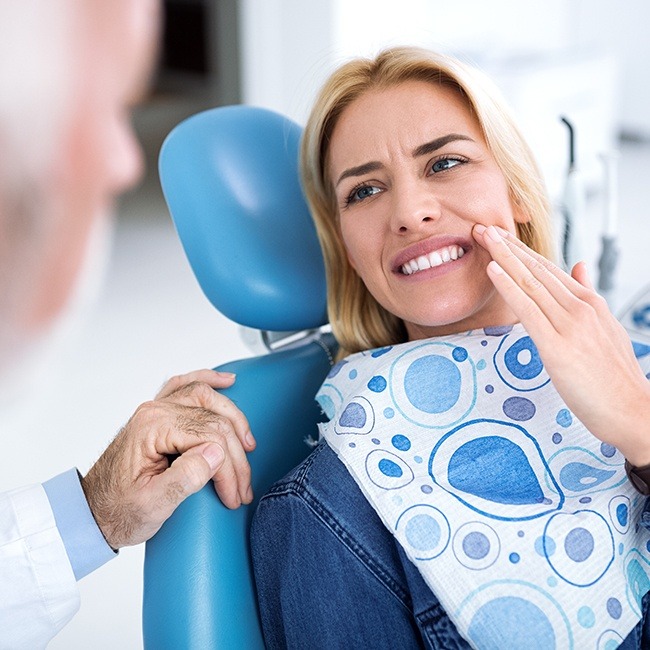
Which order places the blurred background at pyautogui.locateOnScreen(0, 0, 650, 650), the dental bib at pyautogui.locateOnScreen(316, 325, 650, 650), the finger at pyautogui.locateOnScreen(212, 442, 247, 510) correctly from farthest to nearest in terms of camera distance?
the blurred background at pyautogui.locateOnScreen(0, 0, 650, 650), the finger at pyautogui.locateOnScreen(212, 442, 247, 510), the dental bib at pyautogui.locateOnScreen(316, 325, 650, 650)

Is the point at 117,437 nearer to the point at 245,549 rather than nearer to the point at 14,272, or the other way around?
the point at 245,549

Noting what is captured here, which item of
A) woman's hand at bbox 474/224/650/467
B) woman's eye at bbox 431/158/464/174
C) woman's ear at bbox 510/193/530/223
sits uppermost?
woman's eye at bbox 431/158/464/174

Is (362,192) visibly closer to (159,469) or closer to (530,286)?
(530,286)

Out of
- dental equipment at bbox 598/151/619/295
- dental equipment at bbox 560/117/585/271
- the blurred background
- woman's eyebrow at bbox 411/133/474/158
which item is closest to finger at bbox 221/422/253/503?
woman's eyebrow at bbox 411/133/474/158

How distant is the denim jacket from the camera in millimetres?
1012

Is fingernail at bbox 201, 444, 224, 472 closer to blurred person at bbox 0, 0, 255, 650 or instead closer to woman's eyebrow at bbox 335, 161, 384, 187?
blurred person at bbox 0, 0, 255, 650

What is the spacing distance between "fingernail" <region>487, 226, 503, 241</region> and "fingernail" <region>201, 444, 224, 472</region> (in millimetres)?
433

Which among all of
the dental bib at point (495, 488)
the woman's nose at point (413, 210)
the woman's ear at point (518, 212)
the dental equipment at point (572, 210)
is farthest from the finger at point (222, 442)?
the dental equipment at point (572, 210)

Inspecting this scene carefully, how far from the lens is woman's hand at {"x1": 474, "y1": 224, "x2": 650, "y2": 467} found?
975 millimetres

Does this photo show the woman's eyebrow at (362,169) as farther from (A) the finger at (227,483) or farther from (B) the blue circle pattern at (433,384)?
(A) the finger at (227,483)

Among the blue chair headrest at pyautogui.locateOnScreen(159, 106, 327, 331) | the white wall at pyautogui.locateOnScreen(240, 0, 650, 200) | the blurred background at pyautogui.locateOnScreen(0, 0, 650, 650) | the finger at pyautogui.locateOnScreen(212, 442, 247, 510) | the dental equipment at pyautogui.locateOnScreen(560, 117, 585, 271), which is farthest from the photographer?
the white wall at pyautogui.locateOnScreen(240, 0, 650, 200)

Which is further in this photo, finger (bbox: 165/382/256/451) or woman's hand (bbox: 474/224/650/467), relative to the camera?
finger (bbox: 165/382/256/451)

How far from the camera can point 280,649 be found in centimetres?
110

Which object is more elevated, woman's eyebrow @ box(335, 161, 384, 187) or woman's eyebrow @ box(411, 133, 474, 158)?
woman's eyebrow @ box(411, 133, 474, 158)
